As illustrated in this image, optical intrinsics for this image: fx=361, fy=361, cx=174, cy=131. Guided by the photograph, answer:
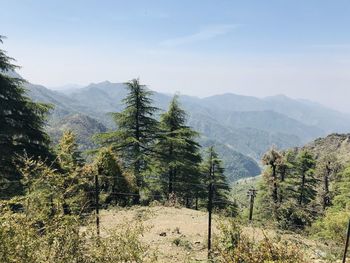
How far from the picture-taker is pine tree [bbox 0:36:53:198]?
20.0m

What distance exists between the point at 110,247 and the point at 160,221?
14759mm

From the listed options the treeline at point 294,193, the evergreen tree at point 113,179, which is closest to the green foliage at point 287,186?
the treeline at point 294,193

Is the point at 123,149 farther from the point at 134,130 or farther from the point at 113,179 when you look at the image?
the point at 113,179

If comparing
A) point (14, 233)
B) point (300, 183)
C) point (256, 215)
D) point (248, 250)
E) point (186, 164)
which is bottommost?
point (256, 215)

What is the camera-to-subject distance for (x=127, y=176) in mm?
29859

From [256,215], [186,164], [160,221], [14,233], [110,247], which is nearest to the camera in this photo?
[14,233]

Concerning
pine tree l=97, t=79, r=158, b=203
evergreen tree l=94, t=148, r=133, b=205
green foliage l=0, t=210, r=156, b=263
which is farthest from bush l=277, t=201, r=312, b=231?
green foliage l=0, t=210, r=156, b=263

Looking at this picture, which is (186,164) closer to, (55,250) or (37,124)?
(37,124)

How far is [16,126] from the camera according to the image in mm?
20578

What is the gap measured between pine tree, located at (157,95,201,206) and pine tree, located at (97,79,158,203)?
1670 mm

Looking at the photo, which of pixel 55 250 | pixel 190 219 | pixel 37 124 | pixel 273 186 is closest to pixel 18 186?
pixel 37 124

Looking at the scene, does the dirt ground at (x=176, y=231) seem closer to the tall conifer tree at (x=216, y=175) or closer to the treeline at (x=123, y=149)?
the treeline at (x=123, y=149)

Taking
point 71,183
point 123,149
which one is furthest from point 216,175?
point 71,183

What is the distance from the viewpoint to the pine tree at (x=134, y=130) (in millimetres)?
30984
